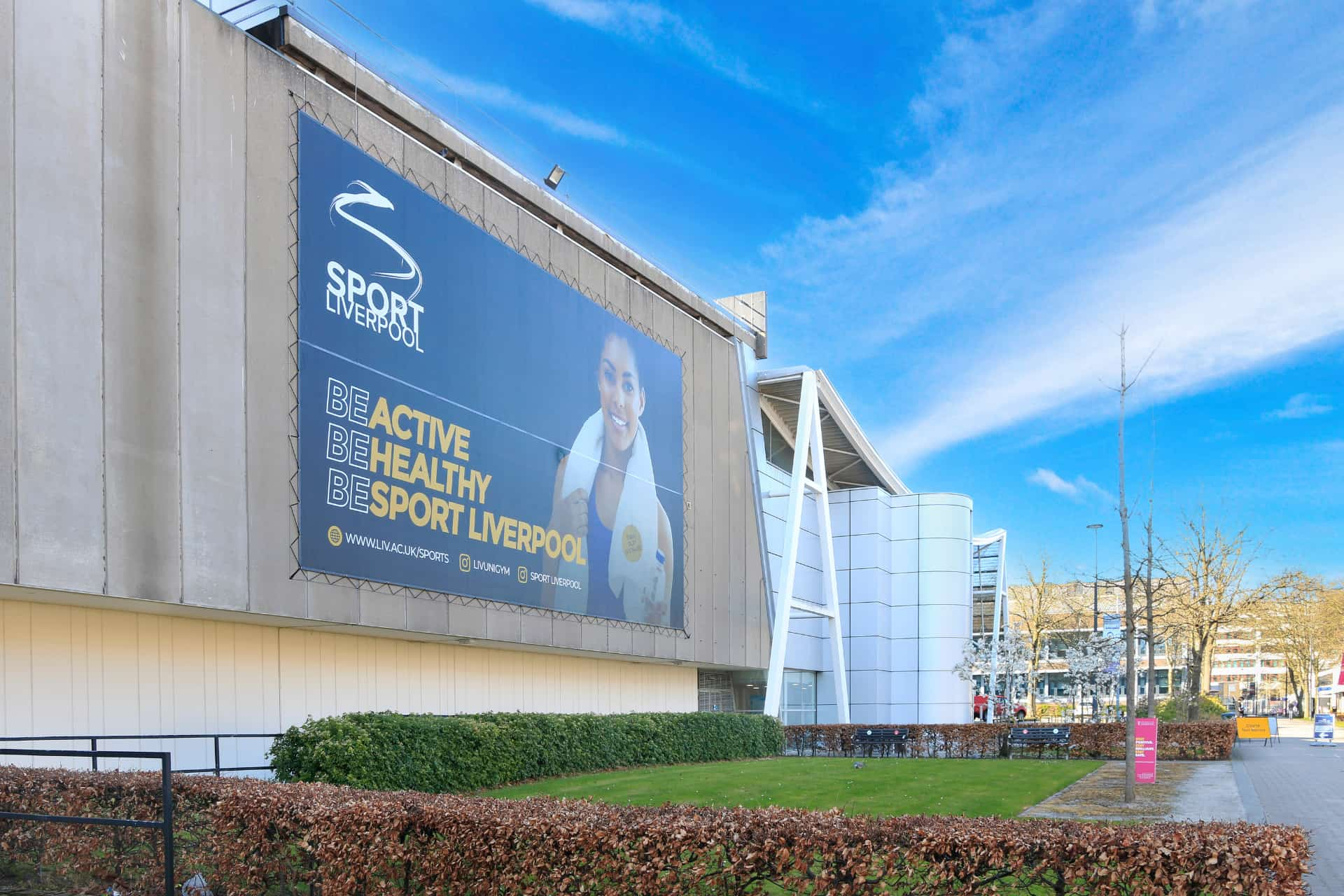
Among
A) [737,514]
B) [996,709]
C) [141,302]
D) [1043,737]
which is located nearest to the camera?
[141,302]

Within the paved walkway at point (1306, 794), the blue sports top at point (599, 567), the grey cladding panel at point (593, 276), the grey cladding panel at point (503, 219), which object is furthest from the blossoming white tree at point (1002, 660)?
the grey cladding panel at point (503, 219)

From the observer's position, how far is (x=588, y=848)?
7543 mm

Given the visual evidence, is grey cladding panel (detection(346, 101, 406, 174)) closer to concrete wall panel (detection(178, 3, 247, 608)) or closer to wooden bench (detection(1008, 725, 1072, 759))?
concrete wall panel (detection(178, 3, 247, 608))

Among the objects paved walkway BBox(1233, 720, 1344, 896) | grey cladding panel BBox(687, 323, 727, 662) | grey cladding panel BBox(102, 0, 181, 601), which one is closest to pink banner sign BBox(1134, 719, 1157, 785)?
paved walkway BBox(1233, 720, 1344, 896)

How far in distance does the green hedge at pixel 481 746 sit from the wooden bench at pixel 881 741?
4.72 m

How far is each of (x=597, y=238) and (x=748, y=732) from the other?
14643 mm

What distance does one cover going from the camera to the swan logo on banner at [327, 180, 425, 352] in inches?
740

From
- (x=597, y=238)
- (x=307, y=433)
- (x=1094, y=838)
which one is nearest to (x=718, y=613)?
(x=597, y=238)

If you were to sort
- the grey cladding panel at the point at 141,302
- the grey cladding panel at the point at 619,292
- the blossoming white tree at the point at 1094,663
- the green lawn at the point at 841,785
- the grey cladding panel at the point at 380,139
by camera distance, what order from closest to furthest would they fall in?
the grey cladding panel at the point at 141,302 → the green lawn at the point at 841,785 → the grey cladding panel at the point at 380,139 → the grey cladding panel at the point at 619,292 → the blossoming white tree at the point at 1094,663

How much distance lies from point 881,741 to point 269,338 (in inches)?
919

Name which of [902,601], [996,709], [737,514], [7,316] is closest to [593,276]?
[737,514]

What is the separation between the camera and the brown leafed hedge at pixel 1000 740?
100ft

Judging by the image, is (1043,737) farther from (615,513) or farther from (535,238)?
(535,238)

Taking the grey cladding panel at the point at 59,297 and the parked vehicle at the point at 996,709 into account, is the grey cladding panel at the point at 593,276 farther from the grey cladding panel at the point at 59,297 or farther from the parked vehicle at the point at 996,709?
the parked vehicle at the point at 996,709
